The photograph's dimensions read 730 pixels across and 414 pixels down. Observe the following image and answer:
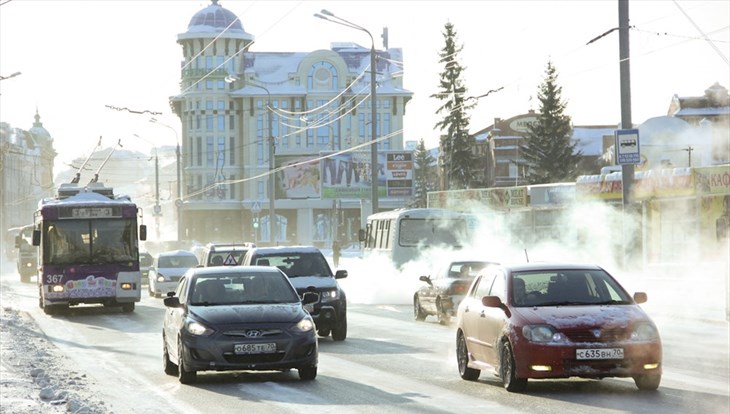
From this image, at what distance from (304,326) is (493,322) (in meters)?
2.38

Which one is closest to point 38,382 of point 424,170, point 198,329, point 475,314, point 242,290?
point 198,329

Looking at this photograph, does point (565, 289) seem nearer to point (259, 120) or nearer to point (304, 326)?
point (304, 326)

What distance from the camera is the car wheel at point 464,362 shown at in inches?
619

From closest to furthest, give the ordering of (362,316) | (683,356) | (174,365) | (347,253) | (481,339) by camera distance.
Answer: (481,339) → (174,365) → (683,356) → (362,316) → (347,253)

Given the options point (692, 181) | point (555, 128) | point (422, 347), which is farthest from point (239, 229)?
point (422, 347)

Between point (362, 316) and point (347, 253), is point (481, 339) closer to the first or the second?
point (362, 316)

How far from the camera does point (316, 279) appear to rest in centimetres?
2381

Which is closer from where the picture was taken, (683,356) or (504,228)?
(683,356)

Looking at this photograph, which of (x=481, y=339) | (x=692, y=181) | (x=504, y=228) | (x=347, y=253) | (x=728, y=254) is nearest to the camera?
A: (x=481, y=339)

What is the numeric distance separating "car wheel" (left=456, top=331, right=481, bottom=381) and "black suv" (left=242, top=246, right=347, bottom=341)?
21.6ft

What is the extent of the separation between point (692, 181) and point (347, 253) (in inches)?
2083

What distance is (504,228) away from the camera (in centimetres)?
5719

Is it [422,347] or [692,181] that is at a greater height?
[692,181]

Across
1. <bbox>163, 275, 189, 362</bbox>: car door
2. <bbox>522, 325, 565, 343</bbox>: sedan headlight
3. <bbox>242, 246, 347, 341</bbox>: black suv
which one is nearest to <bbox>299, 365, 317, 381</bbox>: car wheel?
<bbox>163, 275, 189, 362</bbox>: car door
